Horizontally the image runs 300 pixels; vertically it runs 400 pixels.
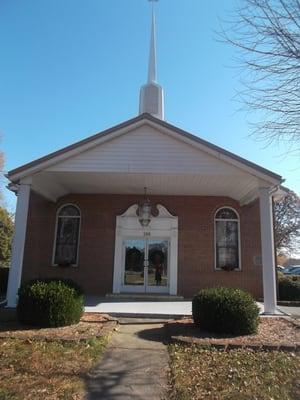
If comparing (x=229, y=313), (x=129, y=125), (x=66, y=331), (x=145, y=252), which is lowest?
(x=66, y=331)

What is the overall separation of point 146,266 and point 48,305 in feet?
25.3

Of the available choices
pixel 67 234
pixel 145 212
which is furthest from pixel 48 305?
pixel 67 234

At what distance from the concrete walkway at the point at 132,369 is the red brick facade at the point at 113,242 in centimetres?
736

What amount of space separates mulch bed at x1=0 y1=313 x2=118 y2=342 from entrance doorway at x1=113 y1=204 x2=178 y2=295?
20.4 ft

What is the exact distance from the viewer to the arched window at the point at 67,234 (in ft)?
57.1

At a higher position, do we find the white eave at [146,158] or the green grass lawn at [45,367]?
the white eave at [146,158]

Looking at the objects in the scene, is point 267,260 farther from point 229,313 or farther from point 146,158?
point 146,158

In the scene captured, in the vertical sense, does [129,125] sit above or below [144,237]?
above

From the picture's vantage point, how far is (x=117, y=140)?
13.4 metres

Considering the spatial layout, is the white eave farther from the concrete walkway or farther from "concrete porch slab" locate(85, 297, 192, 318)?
the concrete walkway

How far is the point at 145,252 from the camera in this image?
56.0ft

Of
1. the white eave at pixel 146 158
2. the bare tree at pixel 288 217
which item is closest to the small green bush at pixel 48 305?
the white eave at pixel 146 158

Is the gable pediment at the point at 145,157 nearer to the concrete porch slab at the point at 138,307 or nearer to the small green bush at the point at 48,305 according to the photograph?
the concrete porch slab at the point at 138,307

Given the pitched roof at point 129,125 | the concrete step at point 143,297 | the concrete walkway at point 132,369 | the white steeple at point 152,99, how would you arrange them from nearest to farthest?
1. the concrete walkway at point 132,369
2. the pitched roof at point 129,125
3. the concrete step at point 143,297
4. the white steeple at point 152,99
